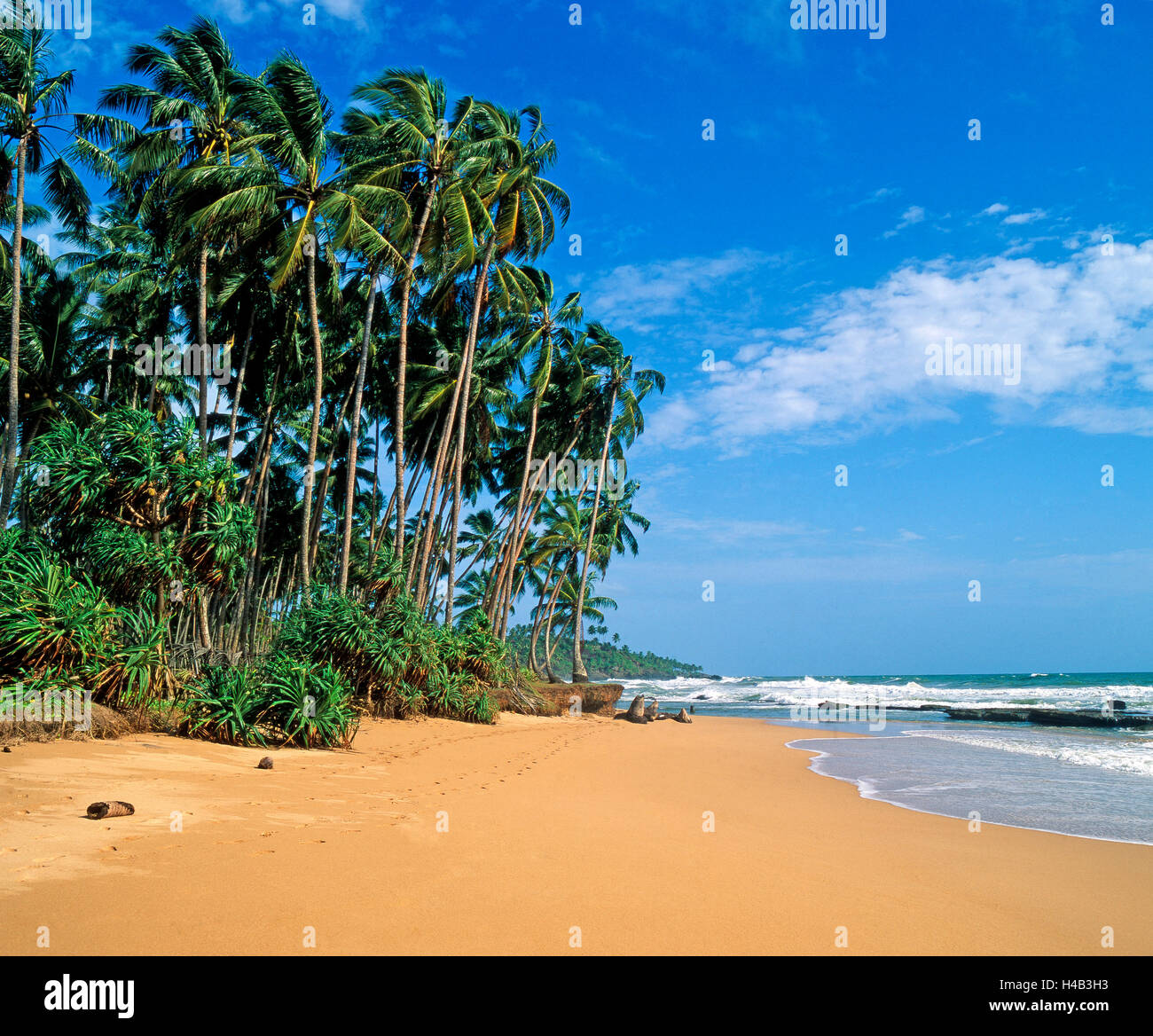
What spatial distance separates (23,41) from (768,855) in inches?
884

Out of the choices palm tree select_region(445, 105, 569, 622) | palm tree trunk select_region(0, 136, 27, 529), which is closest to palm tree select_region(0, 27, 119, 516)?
palm tree trunk select_region(0, 136, 27, 529)

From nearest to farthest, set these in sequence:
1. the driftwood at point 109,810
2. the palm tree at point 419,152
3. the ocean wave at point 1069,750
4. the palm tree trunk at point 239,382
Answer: the driftwood at point 109,810 → the ocean wave at point 1069,750 → the palm tree at point 419,152 → the palm tree trunk at point 239,382

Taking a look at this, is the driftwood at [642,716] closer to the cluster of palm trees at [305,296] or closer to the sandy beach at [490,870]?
the cluster of palm trees at [305,296]

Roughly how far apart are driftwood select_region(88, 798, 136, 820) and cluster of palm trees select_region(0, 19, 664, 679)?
762 cm

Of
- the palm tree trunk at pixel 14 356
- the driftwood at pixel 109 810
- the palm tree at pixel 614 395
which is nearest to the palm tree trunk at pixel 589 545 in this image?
the palm tree at pixel 614 395

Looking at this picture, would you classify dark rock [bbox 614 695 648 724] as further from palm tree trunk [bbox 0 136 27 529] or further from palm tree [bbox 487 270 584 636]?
palm tree trunk [bbox 0 136 27 529]

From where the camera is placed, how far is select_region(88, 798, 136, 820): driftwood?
16.3 ft

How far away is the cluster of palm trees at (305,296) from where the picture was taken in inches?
644

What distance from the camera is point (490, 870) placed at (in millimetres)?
4496

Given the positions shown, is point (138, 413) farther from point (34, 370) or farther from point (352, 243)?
point (34, 370)

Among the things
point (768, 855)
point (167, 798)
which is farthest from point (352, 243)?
point (768, 855)

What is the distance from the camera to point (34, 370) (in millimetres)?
22172

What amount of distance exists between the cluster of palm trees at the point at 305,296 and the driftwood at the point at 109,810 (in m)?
7.62
